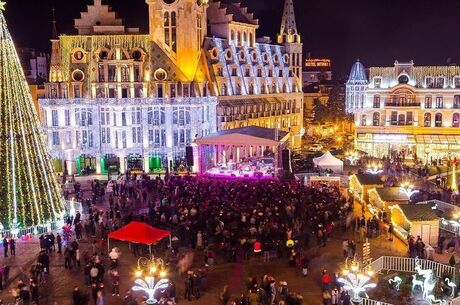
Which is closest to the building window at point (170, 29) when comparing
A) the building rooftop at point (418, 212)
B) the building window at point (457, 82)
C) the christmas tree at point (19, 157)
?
the christmas tree at point (19, 157)

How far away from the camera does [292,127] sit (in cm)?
7462

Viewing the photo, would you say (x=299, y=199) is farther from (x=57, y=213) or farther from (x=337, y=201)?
(x=57, y=213)

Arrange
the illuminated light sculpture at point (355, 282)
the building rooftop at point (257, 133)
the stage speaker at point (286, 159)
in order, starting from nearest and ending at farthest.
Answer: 1. the illuminated light sculpture at point (355, 282)
2. the stage speaker at point (286, 159)
3. the building rooftop at point (257, 133)

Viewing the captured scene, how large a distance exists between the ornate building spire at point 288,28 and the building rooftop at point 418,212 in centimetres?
4913

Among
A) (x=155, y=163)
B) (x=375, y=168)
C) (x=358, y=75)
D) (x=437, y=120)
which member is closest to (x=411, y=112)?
(x=437, y=120)

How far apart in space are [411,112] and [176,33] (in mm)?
25466

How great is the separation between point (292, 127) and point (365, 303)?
181 feet

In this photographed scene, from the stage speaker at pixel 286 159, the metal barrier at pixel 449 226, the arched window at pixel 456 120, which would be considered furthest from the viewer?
the arched window at pixel 456 120

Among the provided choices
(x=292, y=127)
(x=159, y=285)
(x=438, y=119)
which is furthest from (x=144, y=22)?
(x=159, y=285)

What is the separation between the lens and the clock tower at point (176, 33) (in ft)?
181

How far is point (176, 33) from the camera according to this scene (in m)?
55.4

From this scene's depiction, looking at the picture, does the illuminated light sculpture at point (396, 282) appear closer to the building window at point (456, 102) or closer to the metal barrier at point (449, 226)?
the metal barrier at point (449, 226)

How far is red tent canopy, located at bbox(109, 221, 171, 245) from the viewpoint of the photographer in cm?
2492

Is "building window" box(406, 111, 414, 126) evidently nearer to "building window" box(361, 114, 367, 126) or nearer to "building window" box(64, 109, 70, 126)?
"building window" box(361, 114, 367, 126)
